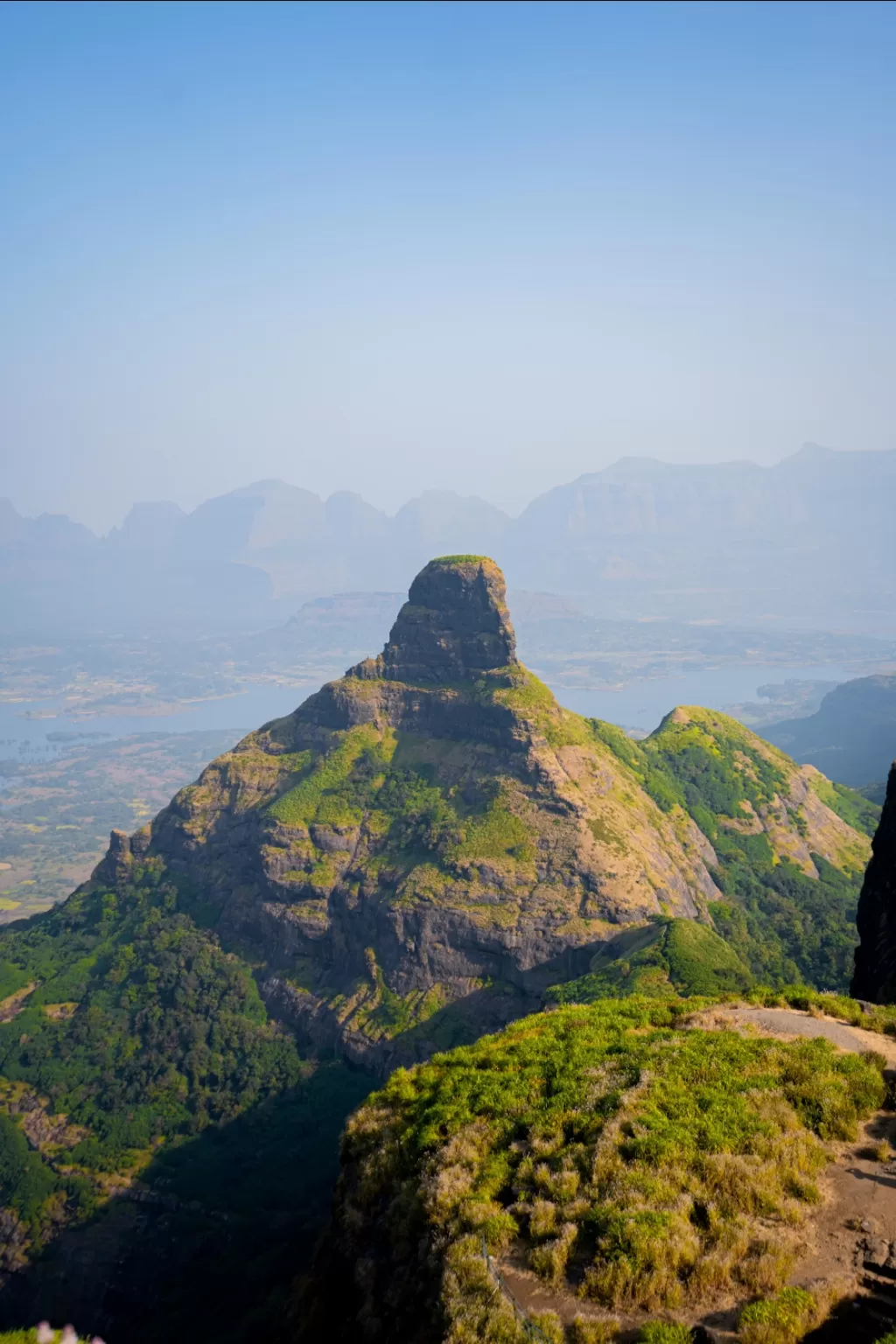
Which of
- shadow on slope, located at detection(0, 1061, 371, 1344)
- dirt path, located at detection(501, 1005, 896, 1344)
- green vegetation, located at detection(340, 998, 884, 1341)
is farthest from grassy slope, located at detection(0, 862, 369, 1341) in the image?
dirt path, located at detection(501, 1005, 896, 1344)

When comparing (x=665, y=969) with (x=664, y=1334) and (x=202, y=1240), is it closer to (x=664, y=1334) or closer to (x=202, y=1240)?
(x=202, y=1240)

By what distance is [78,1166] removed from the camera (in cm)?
6600

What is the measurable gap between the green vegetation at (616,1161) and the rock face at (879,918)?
12.8 m

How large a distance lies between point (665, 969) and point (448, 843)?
25.5 metres

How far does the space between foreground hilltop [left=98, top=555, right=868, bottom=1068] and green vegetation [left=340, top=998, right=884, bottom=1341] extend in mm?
48967

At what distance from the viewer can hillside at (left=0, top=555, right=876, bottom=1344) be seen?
2403 inches

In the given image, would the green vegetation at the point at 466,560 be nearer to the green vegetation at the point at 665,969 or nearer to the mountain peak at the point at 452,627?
the mountain peak at the point at 452,627

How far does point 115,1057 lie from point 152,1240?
776 inches

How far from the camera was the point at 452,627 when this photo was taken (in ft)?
313

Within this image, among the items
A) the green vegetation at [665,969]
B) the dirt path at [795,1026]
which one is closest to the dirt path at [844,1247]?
the dirt path at [795,1026]

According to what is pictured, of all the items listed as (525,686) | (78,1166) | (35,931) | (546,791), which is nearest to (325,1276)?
(78,1166)

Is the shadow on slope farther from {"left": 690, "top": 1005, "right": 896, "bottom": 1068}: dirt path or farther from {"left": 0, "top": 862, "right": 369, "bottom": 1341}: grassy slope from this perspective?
{"left": 690, "top": 1005, "right": 896, "bottom": 1068}: dirt path

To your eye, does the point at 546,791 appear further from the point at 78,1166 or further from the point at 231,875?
the point at 78,1166

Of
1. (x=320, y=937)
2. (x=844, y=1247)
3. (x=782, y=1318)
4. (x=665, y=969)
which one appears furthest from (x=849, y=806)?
(x=782, y=1318)
